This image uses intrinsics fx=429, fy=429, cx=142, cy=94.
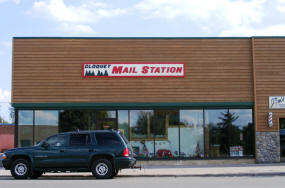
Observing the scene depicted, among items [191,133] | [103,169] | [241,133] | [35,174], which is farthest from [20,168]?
[241,133]

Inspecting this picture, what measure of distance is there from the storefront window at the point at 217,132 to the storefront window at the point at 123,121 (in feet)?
13.7

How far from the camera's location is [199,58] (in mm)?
22859

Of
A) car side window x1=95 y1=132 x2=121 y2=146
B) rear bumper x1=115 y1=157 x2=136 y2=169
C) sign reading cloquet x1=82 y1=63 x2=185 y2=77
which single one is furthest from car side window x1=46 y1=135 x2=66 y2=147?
sign reading cloquet x1=82 y1=63 x2=185 y2=77

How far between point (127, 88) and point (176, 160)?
4.54m

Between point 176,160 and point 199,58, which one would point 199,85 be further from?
point 176,160

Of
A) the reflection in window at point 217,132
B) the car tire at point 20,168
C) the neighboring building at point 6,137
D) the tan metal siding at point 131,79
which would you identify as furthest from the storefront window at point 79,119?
the neighboring building at point 6,137

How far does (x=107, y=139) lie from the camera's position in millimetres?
16219

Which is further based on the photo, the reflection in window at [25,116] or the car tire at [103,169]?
the reflection in window at [25,116]

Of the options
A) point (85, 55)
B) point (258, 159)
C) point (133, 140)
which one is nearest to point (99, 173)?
point (133, 140)

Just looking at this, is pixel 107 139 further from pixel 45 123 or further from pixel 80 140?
pixel 45 123

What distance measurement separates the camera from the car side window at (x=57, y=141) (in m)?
16.3

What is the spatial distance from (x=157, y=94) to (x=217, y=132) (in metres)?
3.76

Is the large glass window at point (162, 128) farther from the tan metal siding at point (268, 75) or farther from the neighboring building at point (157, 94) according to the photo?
the tan metal siding at point (268, 75)

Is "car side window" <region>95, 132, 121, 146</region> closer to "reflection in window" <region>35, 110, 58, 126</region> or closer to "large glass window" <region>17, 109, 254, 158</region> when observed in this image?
"large glass window" <region>17, 109, 254, 158</region>
